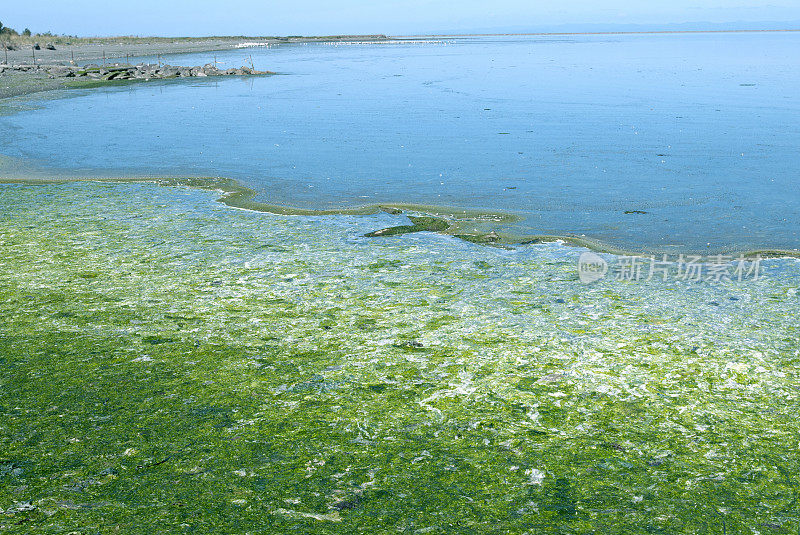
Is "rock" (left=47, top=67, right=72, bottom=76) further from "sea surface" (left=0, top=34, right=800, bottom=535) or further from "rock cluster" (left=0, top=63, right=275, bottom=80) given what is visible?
"sea surface" (left=0, top=34, right=800, bottom=535)

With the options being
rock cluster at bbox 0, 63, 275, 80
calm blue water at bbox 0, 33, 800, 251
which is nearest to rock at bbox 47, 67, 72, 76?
rock cluster at bbox 0, 63, 275, 80

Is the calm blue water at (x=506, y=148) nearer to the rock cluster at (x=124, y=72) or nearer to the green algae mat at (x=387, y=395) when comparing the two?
the green algae mat at (x=387, y=395)

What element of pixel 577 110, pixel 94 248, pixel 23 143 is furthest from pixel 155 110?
pixel 94 248

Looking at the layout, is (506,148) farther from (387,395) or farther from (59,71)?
(59,71)

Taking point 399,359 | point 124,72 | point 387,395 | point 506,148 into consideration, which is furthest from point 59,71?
point 387,395

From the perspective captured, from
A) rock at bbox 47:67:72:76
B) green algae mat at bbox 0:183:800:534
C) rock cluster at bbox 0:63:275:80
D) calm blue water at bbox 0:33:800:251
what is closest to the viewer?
green algae mat at bbox 0:183:800:534

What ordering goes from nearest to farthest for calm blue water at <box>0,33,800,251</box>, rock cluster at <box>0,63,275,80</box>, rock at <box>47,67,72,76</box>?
calm blue water at <box>0,33,800,251</box> < rock cluster at <box>0,63,275,80</box> < rock at <box>47,67,72,76</box>

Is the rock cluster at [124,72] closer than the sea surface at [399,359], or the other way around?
the sea surface at [399,359]

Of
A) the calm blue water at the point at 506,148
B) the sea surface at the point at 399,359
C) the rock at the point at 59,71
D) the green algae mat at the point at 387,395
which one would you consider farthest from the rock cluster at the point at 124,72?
the green algae mat at the point at 387,395
